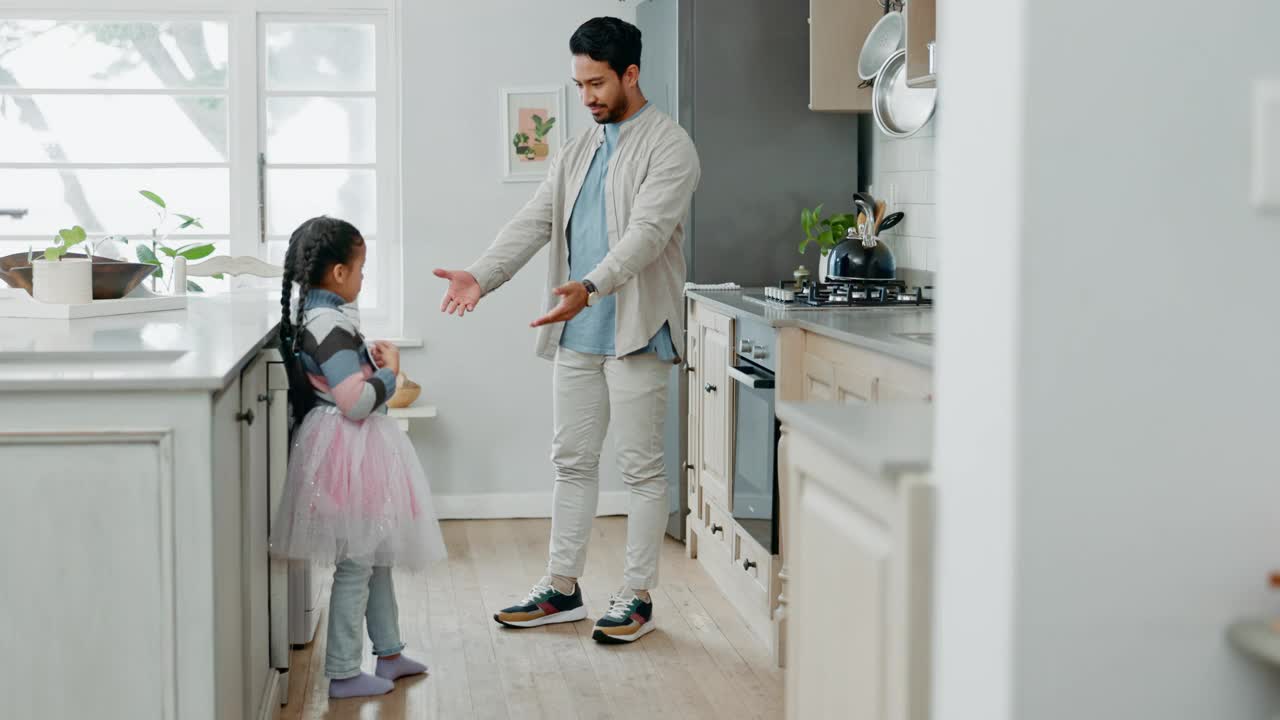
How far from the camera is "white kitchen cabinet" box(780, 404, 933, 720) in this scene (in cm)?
115

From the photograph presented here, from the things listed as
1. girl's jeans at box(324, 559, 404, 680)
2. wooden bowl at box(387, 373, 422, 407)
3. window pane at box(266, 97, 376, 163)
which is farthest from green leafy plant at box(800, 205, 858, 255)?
girl's jeans at box(324, 559, 404, 680)

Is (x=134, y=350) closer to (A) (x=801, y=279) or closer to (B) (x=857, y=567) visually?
(B) (x=857, y=567)

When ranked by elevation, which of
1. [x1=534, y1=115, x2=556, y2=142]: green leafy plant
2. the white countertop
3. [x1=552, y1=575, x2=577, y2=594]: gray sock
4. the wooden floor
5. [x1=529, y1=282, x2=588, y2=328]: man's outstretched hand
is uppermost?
[x1=534, y1=115, x2=556, y2=142]: green leafy plant

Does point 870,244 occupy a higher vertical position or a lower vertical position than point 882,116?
lower

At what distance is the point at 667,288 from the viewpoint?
3258 mm

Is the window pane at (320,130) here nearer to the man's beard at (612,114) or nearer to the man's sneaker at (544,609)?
the man's beard at (612,114)

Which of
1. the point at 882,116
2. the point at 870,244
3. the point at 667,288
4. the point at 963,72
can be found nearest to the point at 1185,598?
the point at 963,72

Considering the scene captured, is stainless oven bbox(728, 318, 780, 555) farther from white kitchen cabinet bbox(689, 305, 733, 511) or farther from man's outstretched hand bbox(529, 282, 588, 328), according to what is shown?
man's outstretched hand bbox(529, 282, 588, 328)

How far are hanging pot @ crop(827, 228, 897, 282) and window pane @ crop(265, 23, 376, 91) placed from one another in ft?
7.21

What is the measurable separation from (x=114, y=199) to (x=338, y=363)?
8.63ft

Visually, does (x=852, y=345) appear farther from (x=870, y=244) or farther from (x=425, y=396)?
(x=425, y=396)

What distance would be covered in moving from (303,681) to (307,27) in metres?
2.75

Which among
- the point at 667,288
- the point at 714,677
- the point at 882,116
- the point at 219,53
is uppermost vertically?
the point at 219,53

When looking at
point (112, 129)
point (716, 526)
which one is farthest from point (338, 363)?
point (112, 129)
